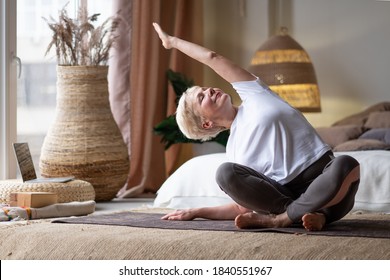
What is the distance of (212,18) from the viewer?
5.72 m

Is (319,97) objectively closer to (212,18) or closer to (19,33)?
(212,18)

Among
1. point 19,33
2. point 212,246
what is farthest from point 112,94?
point 212,246

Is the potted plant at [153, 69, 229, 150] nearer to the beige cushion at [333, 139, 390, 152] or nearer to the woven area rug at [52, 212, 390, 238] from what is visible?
the beige cushion at [333, 139, 390, 152]

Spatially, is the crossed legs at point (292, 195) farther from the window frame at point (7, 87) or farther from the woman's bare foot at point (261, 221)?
the window frame at point (7, 87)

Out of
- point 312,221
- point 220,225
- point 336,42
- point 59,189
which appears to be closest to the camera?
point 312,221

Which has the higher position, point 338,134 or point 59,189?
point 338,134

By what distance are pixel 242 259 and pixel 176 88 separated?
10.5 ft

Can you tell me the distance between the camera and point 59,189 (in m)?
3.86

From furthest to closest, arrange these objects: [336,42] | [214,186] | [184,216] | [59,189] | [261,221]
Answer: [336,42] → [59,189] → [214,186] → [184,216] → [261,221]

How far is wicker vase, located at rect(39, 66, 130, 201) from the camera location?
4457 millimetres

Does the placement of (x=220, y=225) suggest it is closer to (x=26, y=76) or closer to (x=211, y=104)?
(x=211, y=104)

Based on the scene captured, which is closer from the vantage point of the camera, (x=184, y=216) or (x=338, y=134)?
(x=184, y=216)

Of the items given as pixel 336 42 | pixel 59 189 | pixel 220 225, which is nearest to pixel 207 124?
pixel 220 225

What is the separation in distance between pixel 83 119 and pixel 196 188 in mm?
1148
